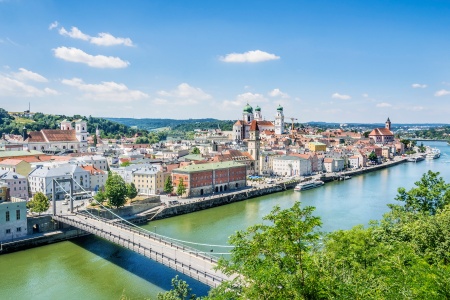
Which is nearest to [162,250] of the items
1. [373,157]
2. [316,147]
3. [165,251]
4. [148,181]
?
[165,251]

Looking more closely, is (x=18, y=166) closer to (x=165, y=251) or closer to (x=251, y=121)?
(x=165, y=251)

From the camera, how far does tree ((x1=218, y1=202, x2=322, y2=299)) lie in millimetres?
5410

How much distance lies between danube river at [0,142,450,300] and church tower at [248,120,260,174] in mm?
14883

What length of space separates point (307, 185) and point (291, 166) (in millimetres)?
6825

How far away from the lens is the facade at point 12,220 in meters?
18.8

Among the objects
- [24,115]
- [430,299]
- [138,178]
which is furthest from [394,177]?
[24,115]

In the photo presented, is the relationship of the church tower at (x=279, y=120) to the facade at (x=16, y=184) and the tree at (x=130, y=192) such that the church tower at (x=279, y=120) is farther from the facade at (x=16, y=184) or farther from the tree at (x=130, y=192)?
the facade at (x=16, y=184)

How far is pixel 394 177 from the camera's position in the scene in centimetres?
4703

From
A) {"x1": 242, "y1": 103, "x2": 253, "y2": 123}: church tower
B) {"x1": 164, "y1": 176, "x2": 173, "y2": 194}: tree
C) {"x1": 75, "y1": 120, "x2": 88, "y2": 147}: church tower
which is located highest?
{"x1": 242, "y1": 103, "x2": 253, "y2": 123}: church tower

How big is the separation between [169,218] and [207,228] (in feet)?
12.2

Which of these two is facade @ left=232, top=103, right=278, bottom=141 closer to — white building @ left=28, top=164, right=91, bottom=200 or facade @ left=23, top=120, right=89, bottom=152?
facade @ left=23, top=120, right=89, bottom=152

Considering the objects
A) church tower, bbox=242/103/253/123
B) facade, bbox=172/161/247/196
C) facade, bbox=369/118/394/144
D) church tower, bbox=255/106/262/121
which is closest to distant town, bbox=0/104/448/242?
facade, bbox=172/161/247/196

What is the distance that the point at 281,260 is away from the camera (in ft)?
18.7

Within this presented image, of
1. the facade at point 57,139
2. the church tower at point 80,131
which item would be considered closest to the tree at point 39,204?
the facade at point 57,139
